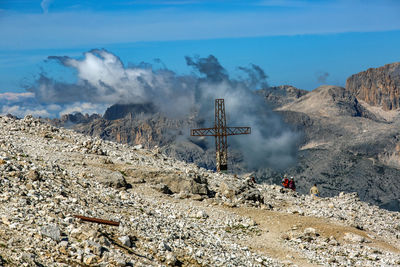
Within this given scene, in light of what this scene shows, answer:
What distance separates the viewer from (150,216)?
25.9m

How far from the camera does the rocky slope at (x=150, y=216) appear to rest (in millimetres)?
18469

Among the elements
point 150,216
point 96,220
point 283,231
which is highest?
point 96,220

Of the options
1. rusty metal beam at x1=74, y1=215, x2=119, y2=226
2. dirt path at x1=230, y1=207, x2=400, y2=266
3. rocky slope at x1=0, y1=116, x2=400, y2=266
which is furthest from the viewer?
dirt path at x1=230, y1=207, x2=400, y2=266

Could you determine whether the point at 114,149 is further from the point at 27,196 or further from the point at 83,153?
the point at 27,196

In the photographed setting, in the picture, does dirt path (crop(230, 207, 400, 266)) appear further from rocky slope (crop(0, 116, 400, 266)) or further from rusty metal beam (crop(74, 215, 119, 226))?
rusty metal beam (crop(74, 215, 119, 226))

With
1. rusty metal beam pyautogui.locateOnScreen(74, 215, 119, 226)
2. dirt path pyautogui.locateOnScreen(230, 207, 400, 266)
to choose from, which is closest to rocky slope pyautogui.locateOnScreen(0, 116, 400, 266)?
dirt path pyautogui.locateOnScreen(230, 207, 400, 266)

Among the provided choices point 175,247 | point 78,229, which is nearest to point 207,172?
point 175,247

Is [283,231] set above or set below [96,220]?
below

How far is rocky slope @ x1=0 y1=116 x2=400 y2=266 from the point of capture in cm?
1847

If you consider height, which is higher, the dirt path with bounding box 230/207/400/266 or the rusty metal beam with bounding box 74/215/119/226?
the rusty metal beam with bounding box 74/215/119/226

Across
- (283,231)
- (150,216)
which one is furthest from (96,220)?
(283,231)

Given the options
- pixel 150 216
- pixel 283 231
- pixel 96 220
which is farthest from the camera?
pixel 283 231

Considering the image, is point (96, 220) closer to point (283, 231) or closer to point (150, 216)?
point (150, 216)

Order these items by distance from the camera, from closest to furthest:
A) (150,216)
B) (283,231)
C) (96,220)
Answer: (96,220)
(150,216)
(283,231)
